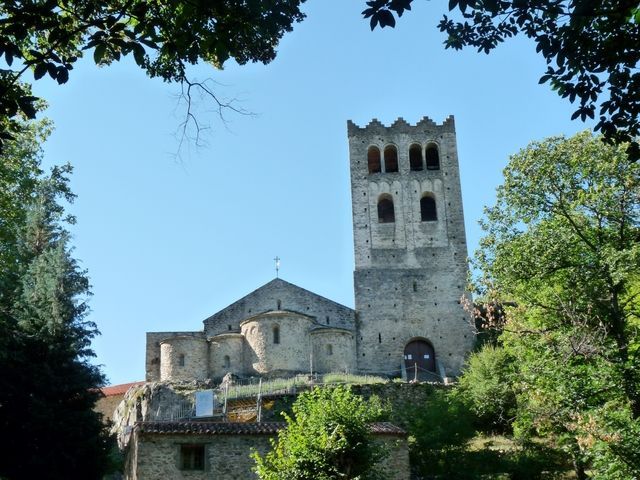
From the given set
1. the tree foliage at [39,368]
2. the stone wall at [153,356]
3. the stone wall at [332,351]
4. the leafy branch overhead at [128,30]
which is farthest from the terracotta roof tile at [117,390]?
the leafy branch overhead at [128,30]

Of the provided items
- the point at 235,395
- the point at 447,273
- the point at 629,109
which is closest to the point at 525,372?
the point at 629,109

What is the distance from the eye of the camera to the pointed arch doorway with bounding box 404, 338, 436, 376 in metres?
45.7

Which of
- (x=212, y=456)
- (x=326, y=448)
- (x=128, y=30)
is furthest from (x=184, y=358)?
(x=128, y=30)

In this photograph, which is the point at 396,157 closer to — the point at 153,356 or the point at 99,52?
the point at 153,356

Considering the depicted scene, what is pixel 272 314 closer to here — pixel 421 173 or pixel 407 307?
pixel 407 307

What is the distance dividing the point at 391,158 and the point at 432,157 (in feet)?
8.44

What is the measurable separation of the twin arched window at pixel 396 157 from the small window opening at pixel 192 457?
30.1 meters

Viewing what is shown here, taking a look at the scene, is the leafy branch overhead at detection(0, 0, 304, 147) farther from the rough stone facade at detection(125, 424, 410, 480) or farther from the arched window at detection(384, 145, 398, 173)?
the arched window at detection(384, 145, 398, 173)

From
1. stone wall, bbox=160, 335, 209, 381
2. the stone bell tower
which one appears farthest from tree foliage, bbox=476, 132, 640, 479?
stone wall, bbox=160, 335, 209, 381

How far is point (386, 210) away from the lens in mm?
50375

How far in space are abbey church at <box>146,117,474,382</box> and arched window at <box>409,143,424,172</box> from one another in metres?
0.09

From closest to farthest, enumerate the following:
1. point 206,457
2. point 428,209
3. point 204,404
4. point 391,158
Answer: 1. point 206,457
2. point 204,404
3. point 428,209
4. point 391,158

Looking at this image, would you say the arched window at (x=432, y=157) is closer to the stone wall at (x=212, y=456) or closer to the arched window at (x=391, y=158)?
the arched window at (x=391, y=158)

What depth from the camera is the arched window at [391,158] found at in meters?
51.6
